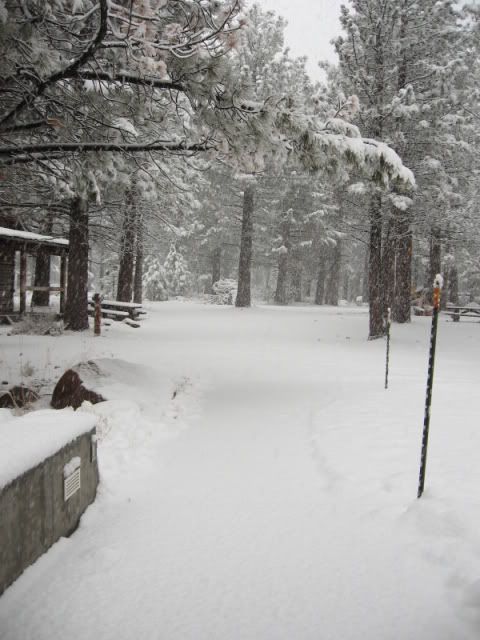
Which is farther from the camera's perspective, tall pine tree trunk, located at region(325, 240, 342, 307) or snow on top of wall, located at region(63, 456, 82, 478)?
tall pine tree trunk, located at region(325, 240, 342, 307)

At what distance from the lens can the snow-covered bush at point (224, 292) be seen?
2930 centimetres

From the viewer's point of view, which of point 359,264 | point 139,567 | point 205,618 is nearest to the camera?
point 205,618

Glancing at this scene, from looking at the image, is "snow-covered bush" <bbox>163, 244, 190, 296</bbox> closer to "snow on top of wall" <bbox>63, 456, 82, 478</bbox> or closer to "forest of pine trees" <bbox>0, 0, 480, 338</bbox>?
"forest of pine trees" <bbox>0, 0, 480, 338</bbox>

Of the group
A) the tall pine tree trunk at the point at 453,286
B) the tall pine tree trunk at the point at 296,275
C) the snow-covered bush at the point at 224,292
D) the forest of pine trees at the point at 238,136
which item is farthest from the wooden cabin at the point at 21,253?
the tall pine tree trunk at the point at 453,286

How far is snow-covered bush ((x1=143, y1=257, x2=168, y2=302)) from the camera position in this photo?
32.4 m

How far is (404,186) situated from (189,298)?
29.9 m

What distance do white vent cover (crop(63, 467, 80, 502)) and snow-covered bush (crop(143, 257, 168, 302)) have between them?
97.6ft

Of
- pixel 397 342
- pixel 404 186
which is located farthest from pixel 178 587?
pixel 397 342

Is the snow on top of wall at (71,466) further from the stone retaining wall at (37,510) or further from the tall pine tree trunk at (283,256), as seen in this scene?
the tall pine tree trunk at (283,256)

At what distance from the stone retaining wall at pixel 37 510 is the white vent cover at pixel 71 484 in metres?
0.03

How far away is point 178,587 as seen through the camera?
2.66m

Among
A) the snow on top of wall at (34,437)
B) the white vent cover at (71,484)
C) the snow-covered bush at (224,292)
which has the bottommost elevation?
the white vent cover at (71,484)

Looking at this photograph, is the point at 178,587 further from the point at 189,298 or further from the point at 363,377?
the point at 189,298

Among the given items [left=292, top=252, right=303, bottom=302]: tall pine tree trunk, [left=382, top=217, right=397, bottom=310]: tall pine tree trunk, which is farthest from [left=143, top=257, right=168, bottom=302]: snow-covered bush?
[left=382, top=217, right=397, bottom=310]: tall pine tree trunk
